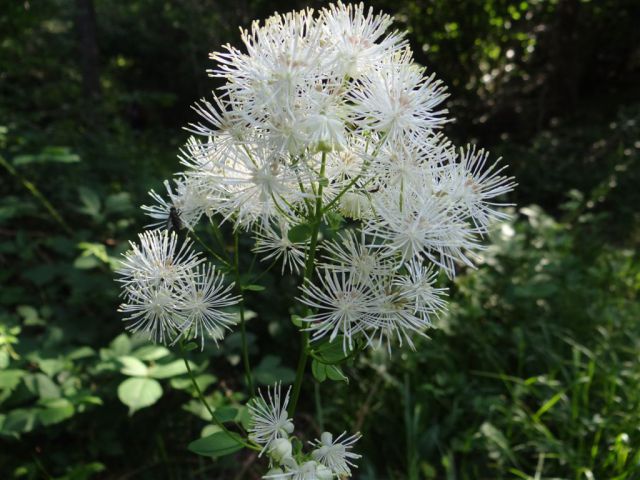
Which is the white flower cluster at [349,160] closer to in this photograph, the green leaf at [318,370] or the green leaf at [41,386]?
the green leaf at [318,370]

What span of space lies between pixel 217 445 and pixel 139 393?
72cm

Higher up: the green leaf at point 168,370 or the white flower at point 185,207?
the white flower at point 185,207

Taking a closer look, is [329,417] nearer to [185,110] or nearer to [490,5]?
[490,5]

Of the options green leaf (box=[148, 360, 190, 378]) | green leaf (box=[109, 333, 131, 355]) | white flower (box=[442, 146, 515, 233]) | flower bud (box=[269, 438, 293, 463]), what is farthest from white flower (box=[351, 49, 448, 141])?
green leaf (box=[109, 333, 131, 355])

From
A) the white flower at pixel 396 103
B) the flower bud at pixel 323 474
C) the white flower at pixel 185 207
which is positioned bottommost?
the flower bud at pixel 323 474

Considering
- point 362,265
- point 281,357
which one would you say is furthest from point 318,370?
point 281,357

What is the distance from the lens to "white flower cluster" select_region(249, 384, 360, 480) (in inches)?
40.4

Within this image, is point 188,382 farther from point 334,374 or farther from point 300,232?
point 300,232

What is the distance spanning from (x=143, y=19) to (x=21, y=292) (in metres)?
9.27

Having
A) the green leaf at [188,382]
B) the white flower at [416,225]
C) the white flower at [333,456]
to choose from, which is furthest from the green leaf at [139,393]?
the white flower at [416,225]

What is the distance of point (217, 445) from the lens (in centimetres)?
115

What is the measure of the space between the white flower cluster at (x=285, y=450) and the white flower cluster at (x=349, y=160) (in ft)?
0.74

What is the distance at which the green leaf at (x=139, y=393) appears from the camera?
67.8 inches

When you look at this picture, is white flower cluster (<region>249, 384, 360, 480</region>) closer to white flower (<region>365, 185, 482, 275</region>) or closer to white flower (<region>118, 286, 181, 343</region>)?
white flower (<region>118, 286, 181, 343</region>)
